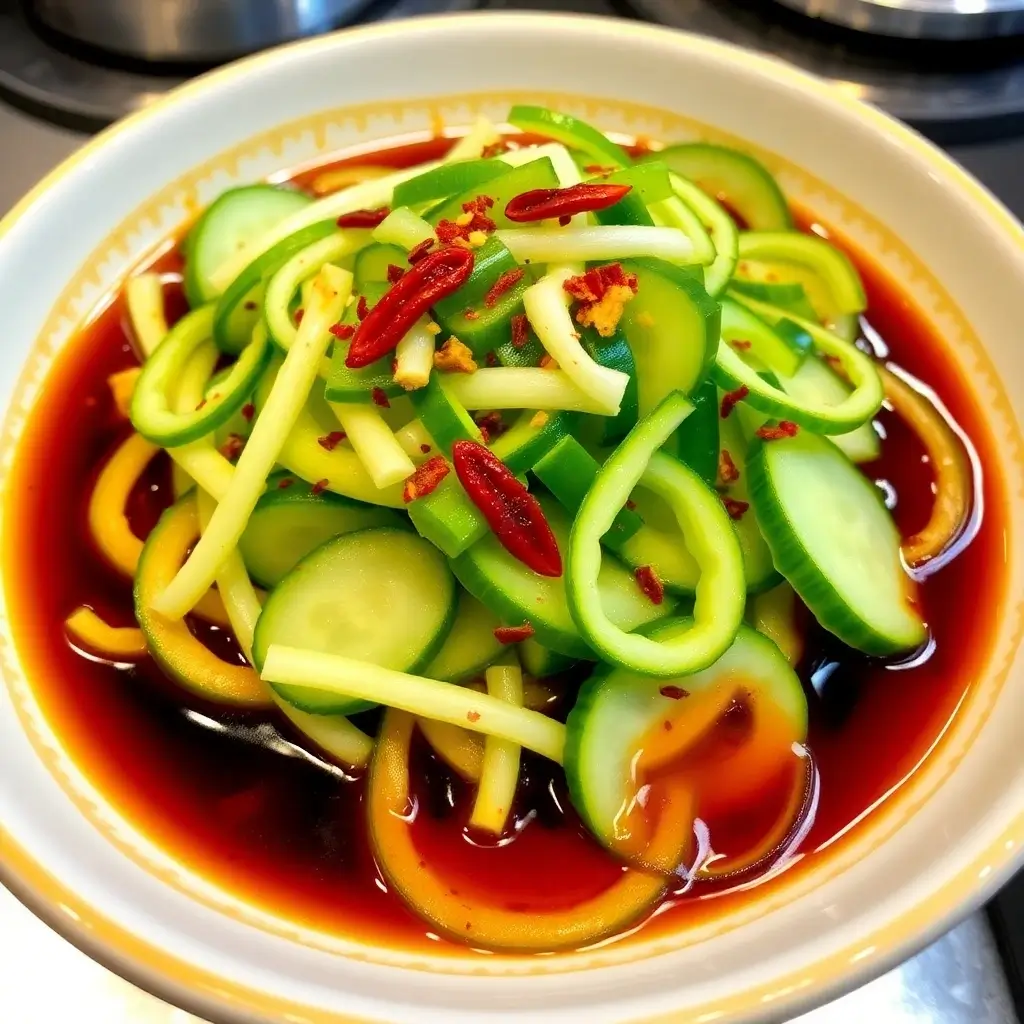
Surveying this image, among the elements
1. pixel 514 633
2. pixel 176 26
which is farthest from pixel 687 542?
pixel 176 26

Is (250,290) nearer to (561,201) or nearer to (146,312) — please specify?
(146,312)

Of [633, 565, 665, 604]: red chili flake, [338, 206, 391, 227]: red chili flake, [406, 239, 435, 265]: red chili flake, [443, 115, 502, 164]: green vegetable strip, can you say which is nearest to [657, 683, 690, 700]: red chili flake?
[633, 565, 665, 604]: red chili flake

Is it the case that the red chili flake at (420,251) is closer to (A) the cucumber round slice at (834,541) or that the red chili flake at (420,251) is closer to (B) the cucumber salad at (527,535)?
(B) the cucumber salad at (527,535)

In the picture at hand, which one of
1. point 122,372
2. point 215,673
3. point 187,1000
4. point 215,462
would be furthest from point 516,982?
point 122,372

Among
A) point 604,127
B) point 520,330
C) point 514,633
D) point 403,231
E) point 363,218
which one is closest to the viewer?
point 514,633

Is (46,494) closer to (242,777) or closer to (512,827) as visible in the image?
(242,777)
